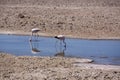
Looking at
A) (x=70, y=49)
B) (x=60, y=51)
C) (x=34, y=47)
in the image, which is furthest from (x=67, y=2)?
(x=60, y=51)

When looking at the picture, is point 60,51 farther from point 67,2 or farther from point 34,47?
point 67,2

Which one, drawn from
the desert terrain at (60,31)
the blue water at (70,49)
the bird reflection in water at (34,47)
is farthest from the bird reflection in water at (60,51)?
the desert terrain at (60,31)

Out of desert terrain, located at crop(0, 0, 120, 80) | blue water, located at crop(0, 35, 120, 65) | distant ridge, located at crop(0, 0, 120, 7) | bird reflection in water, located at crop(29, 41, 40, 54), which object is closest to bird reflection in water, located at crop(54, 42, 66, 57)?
blue water, located at crop(0, 35, 120, 65)

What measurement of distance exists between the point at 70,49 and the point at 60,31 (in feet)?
26.1

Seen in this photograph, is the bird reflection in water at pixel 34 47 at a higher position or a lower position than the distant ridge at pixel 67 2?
lower

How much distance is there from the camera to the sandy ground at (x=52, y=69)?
1349cm

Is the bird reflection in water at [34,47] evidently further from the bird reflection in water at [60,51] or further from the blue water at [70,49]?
the bird reflection in water at [60,51]

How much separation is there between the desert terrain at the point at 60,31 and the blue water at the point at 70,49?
1.53m

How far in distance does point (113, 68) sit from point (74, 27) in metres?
14.6

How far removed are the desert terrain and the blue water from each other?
153 cm

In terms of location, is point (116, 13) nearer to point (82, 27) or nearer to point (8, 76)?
point (82, 27)

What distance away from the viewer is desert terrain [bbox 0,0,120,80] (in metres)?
13.8

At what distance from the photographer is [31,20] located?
1261 inches

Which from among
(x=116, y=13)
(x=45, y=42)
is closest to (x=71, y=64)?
(x=45, y=42)
